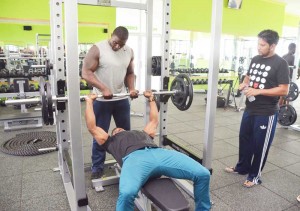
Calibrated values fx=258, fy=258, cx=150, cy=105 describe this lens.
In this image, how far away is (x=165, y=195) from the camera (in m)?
1.31

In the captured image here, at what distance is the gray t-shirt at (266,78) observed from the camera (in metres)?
2.12

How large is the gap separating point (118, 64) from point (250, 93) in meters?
1.15

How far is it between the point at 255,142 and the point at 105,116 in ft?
4.44

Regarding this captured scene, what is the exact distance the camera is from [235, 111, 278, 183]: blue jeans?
222 centimetres

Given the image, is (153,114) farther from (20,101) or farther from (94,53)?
(20,101)

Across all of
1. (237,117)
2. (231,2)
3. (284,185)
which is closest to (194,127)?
(237,117)

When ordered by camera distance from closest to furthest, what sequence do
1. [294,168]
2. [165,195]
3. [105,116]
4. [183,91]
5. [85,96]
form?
[165,195]
[85,96]
[183,91]
[105,116]
[294,168]

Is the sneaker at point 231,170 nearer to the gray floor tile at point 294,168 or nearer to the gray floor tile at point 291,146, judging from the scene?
the gray floor tile at point 294,168

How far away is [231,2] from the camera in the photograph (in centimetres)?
815

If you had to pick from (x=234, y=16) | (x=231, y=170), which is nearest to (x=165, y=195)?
(x=231, y=170)

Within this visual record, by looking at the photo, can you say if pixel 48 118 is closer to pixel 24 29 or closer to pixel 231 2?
pixel 24 29

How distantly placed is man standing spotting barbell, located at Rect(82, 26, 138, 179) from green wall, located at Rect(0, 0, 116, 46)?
4784mm

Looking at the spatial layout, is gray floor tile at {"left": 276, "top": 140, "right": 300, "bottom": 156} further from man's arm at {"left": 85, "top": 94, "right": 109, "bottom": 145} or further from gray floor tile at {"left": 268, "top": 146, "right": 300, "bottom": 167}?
man's arm at {"left": 85, "top": 94, "right": 109, "bottom": 145}

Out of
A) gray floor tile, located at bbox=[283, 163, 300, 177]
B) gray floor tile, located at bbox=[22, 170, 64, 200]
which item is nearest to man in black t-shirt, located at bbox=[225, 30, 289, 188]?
gray floor tile, located at bbox=[283, 163, 300, 177]
